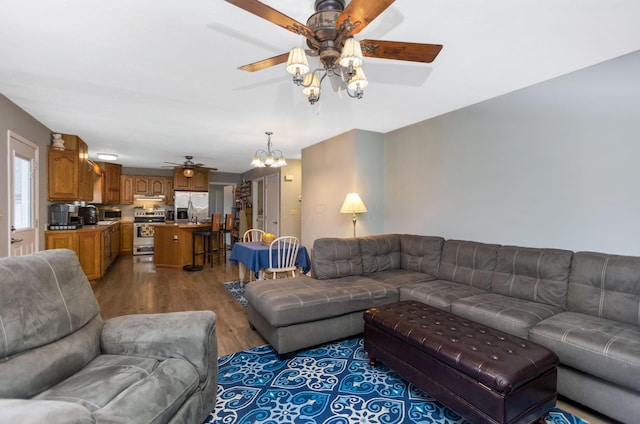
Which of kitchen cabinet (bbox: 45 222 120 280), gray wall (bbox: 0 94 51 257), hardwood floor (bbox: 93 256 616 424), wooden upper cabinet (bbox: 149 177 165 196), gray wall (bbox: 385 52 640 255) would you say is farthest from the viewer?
wooden upper cabinet (bbox: 149 177 165 196)

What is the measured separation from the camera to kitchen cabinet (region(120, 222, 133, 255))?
7.83 meters

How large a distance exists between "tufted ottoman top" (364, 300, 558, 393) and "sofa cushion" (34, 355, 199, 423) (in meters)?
1.36

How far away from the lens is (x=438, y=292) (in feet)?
9.10

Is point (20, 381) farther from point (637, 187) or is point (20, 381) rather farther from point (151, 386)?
point (637, 187)

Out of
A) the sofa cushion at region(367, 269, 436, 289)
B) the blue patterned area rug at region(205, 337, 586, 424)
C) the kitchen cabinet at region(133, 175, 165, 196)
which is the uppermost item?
the kitchen cabinet at region(133, 175, 165, 196)

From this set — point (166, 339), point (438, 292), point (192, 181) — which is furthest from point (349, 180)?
point (192, 181)

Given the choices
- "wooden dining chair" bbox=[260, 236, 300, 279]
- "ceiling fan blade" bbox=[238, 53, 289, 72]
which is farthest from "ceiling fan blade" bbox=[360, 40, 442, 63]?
"wooden dining chair" bbox=[260, 236, 300, 279]

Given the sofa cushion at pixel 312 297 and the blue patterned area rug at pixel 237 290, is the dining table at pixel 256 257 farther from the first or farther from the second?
the sofa cushion at pixel 312 297

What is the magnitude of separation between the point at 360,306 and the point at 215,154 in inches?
196

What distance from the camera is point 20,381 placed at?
1236 millimetres

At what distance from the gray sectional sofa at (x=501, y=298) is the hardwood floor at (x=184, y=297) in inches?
8.5

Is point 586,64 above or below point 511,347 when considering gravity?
above

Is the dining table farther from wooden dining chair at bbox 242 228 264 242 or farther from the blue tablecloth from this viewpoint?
wooden dining chair at bbox 242 228 264 242

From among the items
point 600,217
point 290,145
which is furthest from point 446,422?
point 290,145
